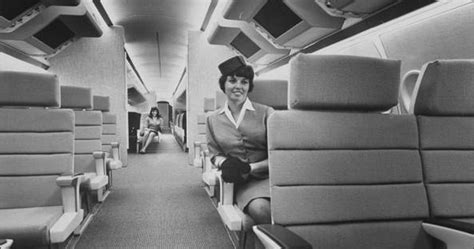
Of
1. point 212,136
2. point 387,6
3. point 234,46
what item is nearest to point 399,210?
point 212,136

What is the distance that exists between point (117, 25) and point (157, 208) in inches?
164

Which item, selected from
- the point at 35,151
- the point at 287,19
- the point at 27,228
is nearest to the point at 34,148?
the point at 35,151

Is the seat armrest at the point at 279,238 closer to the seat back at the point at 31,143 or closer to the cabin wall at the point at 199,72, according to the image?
the seat back at the point at 31,143

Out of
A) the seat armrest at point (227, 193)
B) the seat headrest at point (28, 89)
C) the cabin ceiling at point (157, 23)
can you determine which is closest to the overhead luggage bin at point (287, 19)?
the cabin ceiling at point (157, 23)

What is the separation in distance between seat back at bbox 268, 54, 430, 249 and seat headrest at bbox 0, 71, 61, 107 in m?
1.52

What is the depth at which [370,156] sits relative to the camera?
1.50 meters

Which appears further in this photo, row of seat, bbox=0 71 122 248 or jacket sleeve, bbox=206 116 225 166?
jacket sleeve, bbox=206 116 225 166

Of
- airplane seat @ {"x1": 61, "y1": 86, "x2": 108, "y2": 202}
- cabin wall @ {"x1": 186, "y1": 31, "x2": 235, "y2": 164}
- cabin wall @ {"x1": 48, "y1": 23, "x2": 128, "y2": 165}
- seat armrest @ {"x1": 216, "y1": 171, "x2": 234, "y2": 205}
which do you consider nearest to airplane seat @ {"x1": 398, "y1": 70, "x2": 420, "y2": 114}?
seat armrest @ {"x1": 216, "y1": 171, "x2": 234, "y2": 205}

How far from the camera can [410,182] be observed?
1511 millimetres

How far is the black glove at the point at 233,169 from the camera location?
6.07 ft

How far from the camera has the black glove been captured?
6.07ft

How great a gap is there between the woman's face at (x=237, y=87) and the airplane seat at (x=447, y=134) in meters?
1.05

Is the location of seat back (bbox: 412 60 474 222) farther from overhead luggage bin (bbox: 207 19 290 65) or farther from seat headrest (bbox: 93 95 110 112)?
seat headrest (bbox: 93 95 110 112)

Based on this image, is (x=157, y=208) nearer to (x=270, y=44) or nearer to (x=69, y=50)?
(x=270, y=44)
